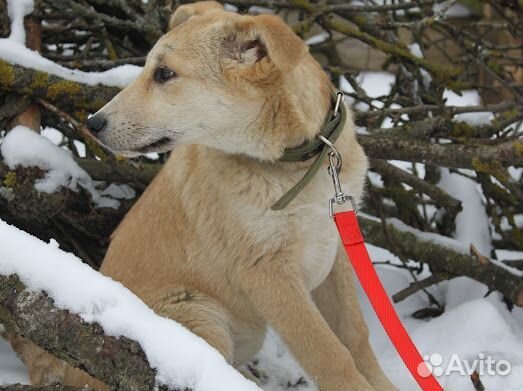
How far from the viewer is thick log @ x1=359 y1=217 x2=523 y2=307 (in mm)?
4094

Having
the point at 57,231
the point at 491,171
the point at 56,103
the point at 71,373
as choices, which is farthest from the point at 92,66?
the point at 491,171

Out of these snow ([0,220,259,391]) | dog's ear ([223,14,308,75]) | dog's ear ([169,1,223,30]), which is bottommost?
snow ([0,220,259,391])

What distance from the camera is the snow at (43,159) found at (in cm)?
398

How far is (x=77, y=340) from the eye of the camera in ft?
7.23

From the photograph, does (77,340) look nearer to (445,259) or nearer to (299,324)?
(299,324)

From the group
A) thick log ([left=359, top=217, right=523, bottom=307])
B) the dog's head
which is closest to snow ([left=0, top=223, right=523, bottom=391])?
thick log ([left=359, top=217, right=523, bottom=307])

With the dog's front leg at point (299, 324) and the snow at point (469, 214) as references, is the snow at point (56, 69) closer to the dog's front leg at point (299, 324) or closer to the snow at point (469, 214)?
the dog's front leg at point (299, 324)

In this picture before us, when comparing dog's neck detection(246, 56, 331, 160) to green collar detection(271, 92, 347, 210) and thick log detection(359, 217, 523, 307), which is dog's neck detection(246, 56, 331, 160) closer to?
green collar detection(271, 92, 347, 210)

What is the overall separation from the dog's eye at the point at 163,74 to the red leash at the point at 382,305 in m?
0.94

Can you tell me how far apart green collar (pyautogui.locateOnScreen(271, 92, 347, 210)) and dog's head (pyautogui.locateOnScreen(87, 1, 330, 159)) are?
0.16 ft

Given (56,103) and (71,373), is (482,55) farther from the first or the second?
(71,373)

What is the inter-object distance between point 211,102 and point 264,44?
341 mm

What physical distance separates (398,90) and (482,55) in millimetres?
665

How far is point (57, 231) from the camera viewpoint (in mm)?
4262
